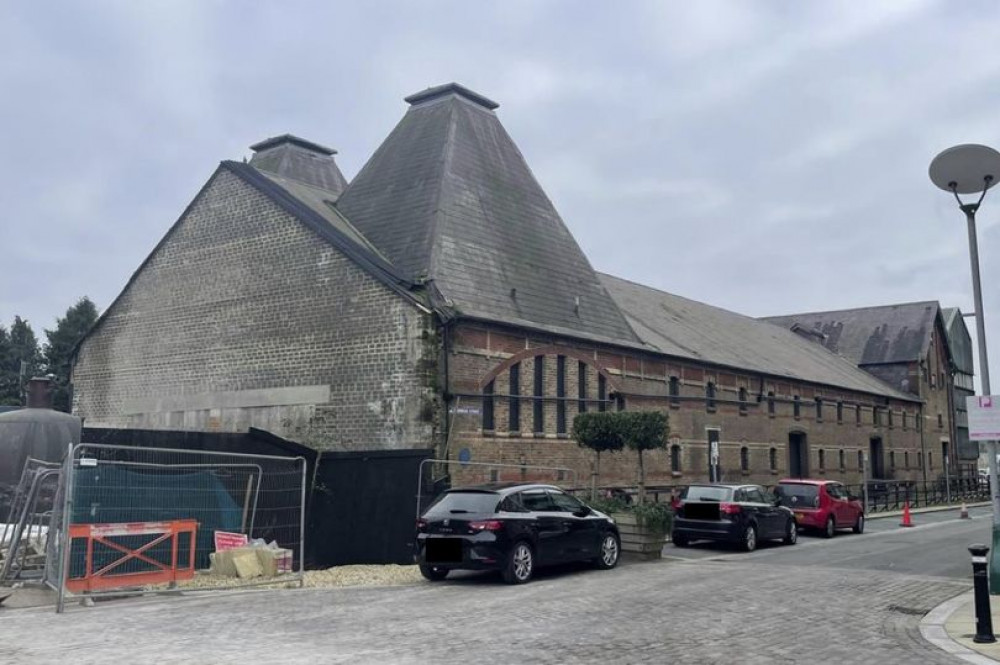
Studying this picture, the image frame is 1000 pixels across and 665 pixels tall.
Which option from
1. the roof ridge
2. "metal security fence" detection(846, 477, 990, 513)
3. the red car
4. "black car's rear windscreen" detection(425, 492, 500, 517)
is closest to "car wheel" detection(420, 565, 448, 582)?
"black car's rear windscreen" detection(425, 492, 500, 517)

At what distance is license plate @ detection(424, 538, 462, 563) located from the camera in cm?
1381

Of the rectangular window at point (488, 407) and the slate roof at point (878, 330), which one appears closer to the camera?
the rectangular window at point (488, 407)

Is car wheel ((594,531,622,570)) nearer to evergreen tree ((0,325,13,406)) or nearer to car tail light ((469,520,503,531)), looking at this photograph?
car tail light ((469,520,503,531))

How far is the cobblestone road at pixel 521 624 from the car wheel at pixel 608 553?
4.20 feet

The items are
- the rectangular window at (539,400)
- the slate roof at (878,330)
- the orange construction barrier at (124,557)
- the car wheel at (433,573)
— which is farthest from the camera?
the slate roof at (878,330)

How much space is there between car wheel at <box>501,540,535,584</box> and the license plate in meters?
0.77

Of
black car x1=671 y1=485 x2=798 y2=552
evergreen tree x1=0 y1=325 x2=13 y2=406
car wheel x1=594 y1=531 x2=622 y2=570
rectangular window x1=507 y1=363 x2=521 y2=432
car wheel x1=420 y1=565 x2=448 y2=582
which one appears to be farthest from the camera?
evergreen tree x1=0 y1=325 x2=13 y2=406

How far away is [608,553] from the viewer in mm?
16109

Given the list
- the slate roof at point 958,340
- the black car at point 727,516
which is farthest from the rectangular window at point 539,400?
the slate roof at point 958,340

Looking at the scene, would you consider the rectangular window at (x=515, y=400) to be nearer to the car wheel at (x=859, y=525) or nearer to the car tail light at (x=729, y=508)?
the car tail light at (x=729, y=508)

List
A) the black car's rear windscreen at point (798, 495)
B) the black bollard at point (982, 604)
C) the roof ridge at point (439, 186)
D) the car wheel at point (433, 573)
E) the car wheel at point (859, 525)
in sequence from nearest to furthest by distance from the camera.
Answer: the black bollard at point (982, 604)
the car wheel at point (433, 573)
the black car's rear windscreen at point (798, 495)
the roof ridge at point (439, 186)
the car wheel at point (859, 525)

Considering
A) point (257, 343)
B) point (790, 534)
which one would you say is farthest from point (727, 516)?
point (257, 343)

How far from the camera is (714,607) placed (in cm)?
1145

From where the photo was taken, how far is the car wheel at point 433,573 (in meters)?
14.5
